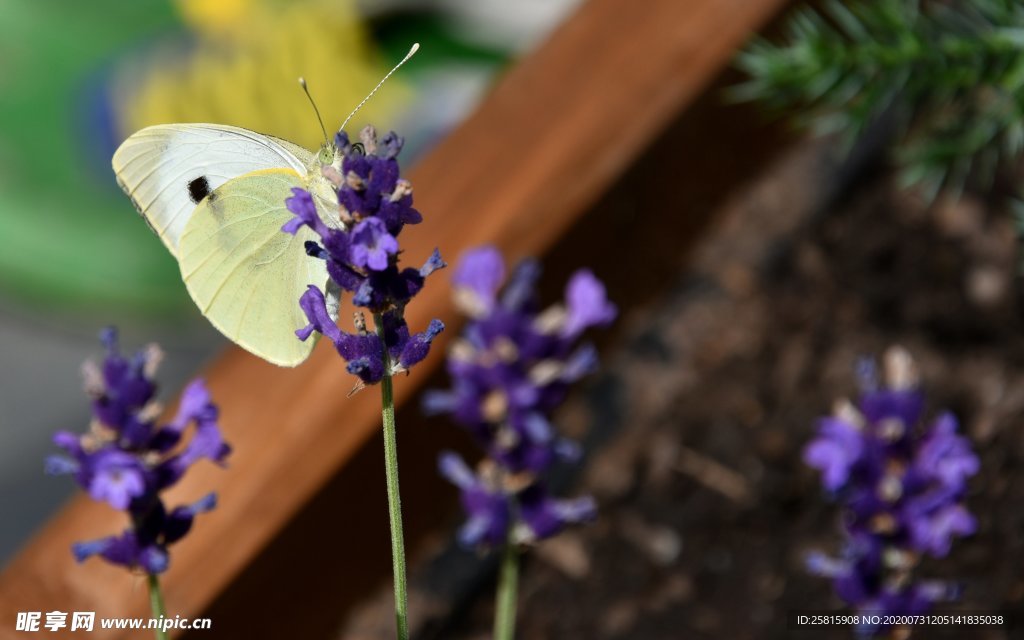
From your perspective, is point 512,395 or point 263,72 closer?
point 512,395

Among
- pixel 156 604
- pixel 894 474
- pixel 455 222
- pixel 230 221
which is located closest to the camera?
pixel 156 604

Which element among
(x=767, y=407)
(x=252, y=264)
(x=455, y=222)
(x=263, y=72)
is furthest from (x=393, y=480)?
(x=263, y=72)

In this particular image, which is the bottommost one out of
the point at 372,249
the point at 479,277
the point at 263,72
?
the point at 372,249

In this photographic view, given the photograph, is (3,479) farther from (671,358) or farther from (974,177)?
(974,177)

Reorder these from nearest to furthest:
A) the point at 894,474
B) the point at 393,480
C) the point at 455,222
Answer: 1. the point at 393,480
2. the point at 894,474
3. the point at 455,222

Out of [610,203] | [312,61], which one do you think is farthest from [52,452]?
[610,203]

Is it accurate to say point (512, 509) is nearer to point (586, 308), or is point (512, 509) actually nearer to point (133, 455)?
point (586, 308)

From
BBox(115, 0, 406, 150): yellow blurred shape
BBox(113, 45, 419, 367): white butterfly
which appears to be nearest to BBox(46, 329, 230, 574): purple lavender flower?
BBox(113, 45, 419, 367): white butterfly
